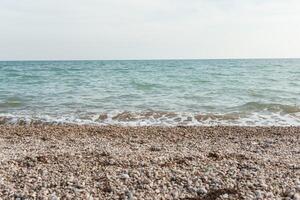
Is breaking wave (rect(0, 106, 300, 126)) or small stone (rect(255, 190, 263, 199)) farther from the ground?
small stone (rect(255, 190, 263, 199))

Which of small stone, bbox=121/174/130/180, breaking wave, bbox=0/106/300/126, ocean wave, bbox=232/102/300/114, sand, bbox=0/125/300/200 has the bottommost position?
breaking wave, bbox=0/106/300/126

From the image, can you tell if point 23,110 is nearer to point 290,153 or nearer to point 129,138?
point 129,138

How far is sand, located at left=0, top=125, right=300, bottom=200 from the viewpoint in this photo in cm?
638

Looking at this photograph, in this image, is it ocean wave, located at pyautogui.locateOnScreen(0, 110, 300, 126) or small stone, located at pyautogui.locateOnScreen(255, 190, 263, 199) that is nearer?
small stone, located at pyautogui.locateOnScreen(255, 190, 263, 199)

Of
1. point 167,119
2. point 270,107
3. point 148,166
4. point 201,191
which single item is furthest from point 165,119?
point 201,191

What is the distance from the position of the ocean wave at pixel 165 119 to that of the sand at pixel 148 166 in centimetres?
309

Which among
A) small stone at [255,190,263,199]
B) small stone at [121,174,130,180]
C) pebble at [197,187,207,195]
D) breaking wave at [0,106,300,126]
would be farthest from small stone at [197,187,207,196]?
breaking wave at [0,106,300,126]

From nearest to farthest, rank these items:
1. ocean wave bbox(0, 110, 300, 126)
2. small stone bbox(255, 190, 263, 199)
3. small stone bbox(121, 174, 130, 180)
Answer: small stone bbox(255, 190, 263, 199) → small stone bbox(121, 174, 130, 180) → ocean wave bbox(0, 110, 300, 126)

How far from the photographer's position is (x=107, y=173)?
718 cm

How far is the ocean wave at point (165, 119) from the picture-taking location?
1505 centimetres

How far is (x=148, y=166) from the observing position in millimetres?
7641

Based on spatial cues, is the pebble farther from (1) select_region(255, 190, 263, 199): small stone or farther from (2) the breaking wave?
(2) the breaking wave

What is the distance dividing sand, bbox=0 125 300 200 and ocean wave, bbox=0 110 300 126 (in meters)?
3.09

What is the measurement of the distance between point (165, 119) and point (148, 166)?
8310 millimetres
